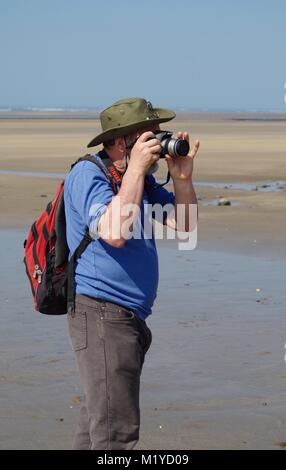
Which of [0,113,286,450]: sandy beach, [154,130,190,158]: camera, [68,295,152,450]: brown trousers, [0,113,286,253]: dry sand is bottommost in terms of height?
[0,113,286,253]: dry sand

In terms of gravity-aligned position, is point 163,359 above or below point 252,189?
above

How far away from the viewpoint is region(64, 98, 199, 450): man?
13.9 ft

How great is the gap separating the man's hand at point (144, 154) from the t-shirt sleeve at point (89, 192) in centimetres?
15

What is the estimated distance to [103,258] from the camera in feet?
13.9

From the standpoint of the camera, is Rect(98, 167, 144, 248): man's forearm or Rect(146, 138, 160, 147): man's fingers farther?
Rect(146, 138, 160, 147): man's fingers

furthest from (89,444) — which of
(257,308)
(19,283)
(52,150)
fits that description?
(52,150)

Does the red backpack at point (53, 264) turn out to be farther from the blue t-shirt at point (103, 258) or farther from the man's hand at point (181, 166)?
the man's hand at point (181, 166)

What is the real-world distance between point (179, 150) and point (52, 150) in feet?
100

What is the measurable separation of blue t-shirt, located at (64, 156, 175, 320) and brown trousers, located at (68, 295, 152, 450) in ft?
0.18

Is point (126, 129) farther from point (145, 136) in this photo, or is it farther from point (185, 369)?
point (185, 369)

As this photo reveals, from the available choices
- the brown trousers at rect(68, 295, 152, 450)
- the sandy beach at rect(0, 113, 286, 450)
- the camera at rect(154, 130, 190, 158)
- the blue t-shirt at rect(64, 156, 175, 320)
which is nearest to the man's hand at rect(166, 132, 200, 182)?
the camera at rect(154, 130, 190, 158)

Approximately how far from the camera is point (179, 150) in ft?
14.2

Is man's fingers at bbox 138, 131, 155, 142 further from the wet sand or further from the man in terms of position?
the wet sand
